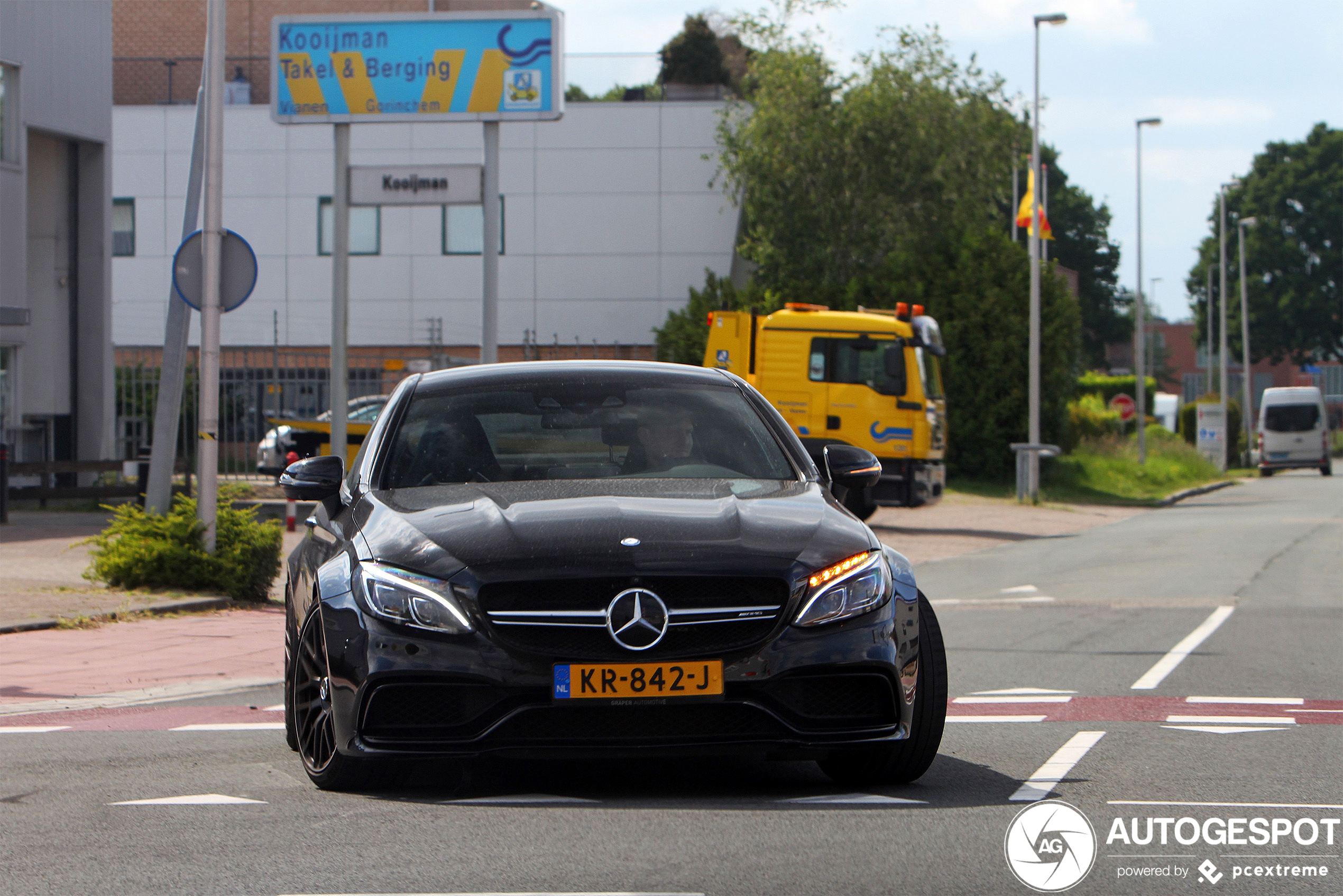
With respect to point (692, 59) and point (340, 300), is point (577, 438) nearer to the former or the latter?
point (340, 300)

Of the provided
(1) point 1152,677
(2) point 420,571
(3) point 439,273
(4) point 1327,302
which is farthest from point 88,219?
(4) point 1327,302

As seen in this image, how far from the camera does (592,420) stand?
598cm

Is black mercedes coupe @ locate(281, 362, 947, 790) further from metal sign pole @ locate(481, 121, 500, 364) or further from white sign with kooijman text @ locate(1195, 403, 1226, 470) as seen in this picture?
white sign with kooijman text @ locate(1195, 403, 1226, 470)

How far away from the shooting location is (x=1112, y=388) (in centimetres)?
6662

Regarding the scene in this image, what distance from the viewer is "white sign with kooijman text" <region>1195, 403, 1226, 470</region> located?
5531 cm

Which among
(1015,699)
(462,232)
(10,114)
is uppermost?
(462,232)

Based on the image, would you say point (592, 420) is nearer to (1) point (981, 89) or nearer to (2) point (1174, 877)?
(2) point (1174, 877)

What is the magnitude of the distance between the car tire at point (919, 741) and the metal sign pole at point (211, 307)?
8.50 meters

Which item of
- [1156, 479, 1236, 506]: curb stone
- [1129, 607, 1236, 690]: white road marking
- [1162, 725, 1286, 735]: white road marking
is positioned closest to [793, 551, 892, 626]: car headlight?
[1162, 725, 1286, 735]: white road marking

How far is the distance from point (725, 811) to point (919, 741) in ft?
2.38

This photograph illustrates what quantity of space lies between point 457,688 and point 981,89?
34587 millimetres

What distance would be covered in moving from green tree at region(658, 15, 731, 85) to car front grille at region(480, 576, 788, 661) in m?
37.6

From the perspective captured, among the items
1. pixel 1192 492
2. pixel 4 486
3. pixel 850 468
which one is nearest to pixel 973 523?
pixel 4 486

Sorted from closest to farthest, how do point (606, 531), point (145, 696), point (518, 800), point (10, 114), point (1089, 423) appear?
point (606, 531) < point (518, 800) < point (145, 696) < point (10, 114) < point (1089, 423)
